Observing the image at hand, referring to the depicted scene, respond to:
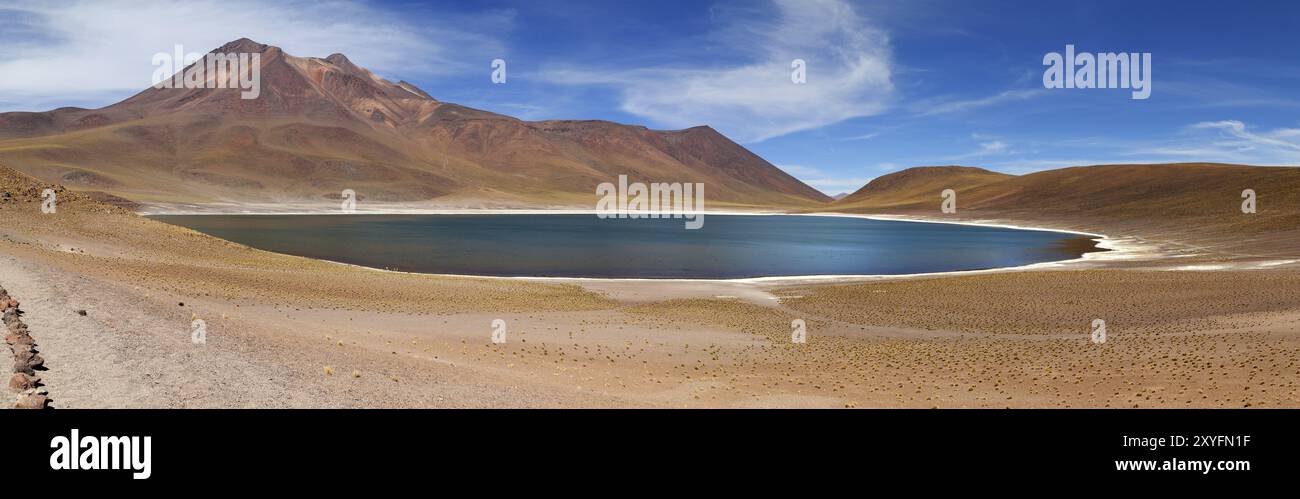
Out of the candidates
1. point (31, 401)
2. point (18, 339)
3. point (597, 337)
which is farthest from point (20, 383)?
Result: point (597, 337)

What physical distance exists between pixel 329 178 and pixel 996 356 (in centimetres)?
19724

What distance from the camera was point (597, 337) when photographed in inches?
818

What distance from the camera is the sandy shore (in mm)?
11508

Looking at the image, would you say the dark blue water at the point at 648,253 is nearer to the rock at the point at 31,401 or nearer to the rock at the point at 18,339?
the rock at the point at 18,339

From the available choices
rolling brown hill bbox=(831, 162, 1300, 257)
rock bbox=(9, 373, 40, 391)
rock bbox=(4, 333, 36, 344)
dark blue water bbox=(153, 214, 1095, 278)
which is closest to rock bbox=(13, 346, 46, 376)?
rock bbox=(4, 333, 36, 344)

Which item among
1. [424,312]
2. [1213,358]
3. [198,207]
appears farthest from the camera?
[198,207]

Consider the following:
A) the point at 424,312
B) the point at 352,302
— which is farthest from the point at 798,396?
the point at 352,302

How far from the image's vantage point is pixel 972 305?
29.1m

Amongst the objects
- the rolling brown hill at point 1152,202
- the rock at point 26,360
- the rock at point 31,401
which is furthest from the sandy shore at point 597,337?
the rolling brown hill at point 1152,202

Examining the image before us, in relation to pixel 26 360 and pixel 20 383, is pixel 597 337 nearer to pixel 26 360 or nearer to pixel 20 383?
pixel 26 360

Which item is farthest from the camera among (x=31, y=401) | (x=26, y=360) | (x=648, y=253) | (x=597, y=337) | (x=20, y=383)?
(x=648, y=253)

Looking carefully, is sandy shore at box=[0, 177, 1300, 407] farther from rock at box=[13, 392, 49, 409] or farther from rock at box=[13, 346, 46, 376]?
rock at box=[13, 392, 49, 409]

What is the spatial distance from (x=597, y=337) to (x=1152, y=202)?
118 m
